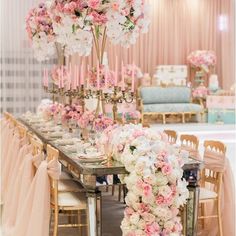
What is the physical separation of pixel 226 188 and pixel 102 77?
4.79 ft

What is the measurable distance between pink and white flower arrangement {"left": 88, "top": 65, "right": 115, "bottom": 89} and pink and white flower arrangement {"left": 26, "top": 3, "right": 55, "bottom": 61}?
4.47 ft

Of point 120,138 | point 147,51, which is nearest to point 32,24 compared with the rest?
point 120,138

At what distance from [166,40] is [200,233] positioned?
35.1ft

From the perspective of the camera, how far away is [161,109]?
44.3 ft

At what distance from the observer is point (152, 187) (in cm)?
346


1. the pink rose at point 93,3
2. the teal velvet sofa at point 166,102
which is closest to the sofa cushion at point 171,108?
the teal velvet sofa at point 166,102

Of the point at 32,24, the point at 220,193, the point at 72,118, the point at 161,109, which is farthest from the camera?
the point at 161,109

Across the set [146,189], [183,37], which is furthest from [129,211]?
[183,37]

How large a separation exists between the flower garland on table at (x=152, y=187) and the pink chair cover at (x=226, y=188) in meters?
0.69

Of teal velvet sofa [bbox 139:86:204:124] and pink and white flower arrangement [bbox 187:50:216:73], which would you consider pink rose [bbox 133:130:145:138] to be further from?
pink and white flower arrangement [bbox 187:50:216:73]

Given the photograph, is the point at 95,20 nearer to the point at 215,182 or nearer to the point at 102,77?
the point at 102,77

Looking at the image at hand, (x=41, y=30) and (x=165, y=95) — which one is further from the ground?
(x=41, y=30)

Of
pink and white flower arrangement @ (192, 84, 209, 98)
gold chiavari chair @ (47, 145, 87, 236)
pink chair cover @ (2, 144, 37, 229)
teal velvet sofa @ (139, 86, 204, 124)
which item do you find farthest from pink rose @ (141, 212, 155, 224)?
pink and white flower arrangement @ (192, 84, 209, 98)

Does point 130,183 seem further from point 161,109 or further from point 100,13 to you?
point 161,109
